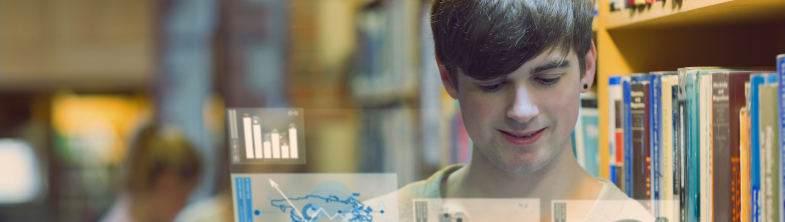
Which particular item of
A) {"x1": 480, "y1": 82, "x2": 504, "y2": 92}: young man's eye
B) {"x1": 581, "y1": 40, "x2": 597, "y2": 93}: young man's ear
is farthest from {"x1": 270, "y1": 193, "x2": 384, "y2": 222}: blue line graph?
{"x1": 581, "y1": 40, "x2": 597, "y2": 93}: young man's ear

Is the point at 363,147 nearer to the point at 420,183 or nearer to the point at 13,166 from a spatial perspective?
the point at 420,183

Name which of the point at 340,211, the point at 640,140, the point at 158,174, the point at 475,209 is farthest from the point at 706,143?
the point at 158,174

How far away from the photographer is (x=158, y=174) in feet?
2.88

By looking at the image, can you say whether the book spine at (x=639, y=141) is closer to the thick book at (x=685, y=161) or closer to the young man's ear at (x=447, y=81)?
the thick book at (x=685, y=161)

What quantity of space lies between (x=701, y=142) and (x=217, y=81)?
2.40ft

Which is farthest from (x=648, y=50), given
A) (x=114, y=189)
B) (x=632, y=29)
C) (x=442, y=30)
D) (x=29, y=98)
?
(x=29, y=98)

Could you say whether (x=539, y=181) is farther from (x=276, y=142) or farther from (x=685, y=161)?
(x=276, y=142)

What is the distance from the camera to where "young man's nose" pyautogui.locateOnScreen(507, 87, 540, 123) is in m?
0.71

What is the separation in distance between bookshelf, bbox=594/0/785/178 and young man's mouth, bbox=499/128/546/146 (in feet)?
0.55

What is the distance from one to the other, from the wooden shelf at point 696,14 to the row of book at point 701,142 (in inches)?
3.1

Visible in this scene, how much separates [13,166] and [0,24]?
25cm

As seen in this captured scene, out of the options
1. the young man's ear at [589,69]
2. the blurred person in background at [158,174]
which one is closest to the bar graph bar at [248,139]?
the blurred person in background at [158,174]

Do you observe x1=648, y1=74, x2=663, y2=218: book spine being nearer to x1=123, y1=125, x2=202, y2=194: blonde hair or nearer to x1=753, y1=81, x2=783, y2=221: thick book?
x1=753, y1=81, x2=783, y2=221: thick book

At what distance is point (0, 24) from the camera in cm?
88
